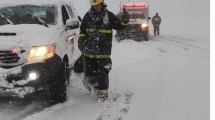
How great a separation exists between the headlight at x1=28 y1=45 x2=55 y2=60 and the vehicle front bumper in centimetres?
9

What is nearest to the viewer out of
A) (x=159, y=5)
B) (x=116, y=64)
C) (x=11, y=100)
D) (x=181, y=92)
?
(x=11, y=100)

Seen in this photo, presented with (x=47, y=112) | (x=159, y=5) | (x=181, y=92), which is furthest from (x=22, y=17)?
(x=159, y=5)

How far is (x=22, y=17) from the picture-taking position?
701cm

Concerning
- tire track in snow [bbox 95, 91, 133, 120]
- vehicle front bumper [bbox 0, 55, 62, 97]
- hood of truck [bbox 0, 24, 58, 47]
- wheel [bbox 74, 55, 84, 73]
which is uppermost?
hood of truck [bbox 0, 24, 58, 47]

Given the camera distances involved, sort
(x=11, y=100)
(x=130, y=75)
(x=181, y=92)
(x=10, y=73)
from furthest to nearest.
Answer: (x=130, y=75) < (x=181, y=92) < (x=11, y=100) < (x=10, y=73)

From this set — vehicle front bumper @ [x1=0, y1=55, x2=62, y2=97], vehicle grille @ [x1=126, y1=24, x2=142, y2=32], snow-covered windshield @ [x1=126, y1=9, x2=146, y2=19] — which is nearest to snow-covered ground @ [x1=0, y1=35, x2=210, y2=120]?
vehicle front bumper @ [x1=0, y1=55, x2=62, y2=97]

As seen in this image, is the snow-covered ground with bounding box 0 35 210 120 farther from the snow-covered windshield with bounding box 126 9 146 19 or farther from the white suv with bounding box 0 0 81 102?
the snow-covered windshield with bounding box 126 9 146 19

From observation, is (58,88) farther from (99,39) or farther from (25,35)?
(99,39)

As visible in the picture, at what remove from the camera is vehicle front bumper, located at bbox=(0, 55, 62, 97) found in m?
5.61

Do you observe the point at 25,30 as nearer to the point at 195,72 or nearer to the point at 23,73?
the point at 23,73

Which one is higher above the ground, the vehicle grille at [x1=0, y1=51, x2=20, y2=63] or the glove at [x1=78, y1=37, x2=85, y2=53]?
the glove at [x1=78, y1=37, x2=85, y2=53]

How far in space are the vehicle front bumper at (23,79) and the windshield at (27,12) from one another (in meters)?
1.42

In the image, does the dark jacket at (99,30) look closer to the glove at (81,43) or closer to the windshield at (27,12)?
the glove at (81,43)

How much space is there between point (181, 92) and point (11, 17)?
3489 mm
